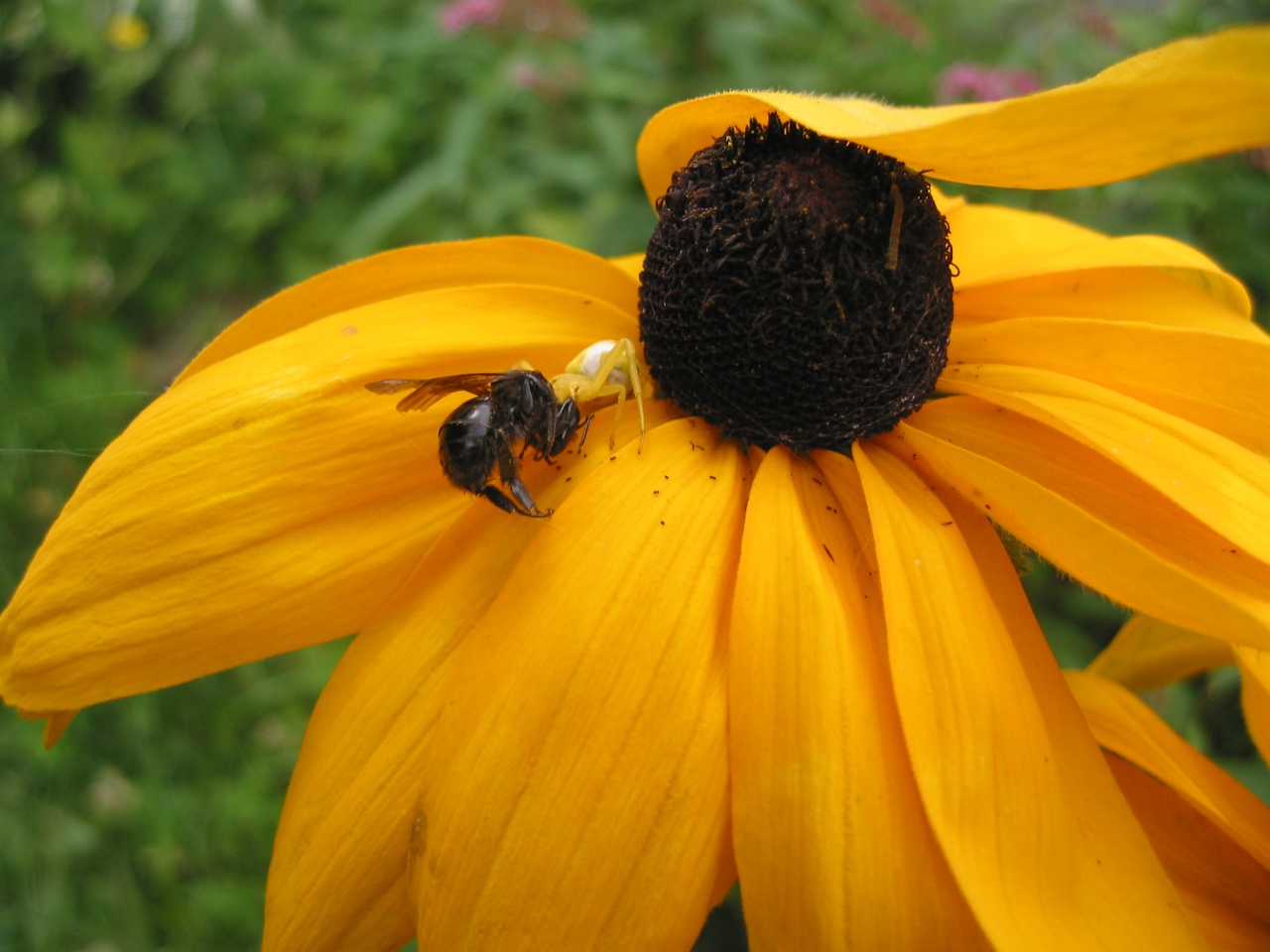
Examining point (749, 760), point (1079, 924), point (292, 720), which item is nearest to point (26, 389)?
point (292, 720)

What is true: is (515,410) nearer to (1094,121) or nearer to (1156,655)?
(1094,121)

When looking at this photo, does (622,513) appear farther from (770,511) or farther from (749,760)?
(749,760)

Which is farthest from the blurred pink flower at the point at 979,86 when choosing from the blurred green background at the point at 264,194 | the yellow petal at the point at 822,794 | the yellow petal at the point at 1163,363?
the yellow petal at the point at 822,794

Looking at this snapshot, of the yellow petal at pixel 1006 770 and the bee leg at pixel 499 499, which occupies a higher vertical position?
the bee leg at pixel 499 499

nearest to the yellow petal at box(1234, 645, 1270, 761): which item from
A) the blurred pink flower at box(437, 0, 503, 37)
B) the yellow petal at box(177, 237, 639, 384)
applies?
the yellow petal at box(177, 237, 639, 384)

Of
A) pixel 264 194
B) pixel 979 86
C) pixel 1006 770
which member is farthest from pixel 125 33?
pixel 1006 770

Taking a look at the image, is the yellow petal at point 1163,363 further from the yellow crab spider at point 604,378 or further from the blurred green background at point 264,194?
the blurred green background at point 264,194
